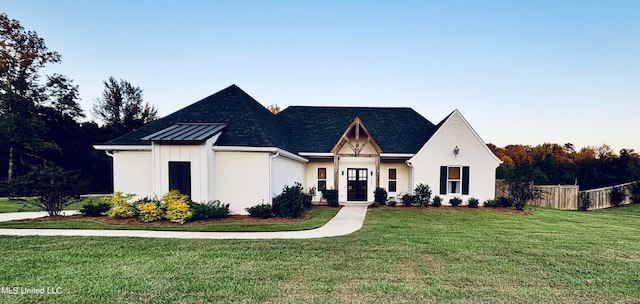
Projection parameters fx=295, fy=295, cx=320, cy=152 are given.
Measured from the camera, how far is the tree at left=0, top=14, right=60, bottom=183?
23.8 metres

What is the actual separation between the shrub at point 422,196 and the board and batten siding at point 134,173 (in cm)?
1293

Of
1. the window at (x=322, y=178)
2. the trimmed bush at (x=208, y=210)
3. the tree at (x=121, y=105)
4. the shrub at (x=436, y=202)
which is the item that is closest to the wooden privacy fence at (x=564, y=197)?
the shrub at (x=436, y=202)

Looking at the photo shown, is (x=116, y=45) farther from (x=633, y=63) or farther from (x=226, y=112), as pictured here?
(x=633, y=63)

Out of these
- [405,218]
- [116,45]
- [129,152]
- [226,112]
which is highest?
[116,45]

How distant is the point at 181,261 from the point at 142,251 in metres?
1.41

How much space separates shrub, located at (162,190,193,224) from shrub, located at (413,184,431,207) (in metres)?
11.2

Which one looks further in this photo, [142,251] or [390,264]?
[142,251]

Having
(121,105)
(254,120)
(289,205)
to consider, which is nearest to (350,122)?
(254,120)

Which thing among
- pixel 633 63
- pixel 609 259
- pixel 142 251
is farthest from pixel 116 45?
pixel 633 63

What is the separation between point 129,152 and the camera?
42.8ft

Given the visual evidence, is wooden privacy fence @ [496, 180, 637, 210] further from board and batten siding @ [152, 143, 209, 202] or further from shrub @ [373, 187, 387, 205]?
board and batten siding @ [152, 143, 209, 202]

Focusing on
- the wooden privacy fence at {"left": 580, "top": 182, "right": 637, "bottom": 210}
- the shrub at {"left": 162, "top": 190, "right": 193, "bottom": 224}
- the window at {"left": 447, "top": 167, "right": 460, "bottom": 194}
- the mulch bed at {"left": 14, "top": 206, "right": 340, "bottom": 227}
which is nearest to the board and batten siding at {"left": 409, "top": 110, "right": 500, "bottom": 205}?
the window at {"left": 447, "top": 167, "right": 460, "bottom": 194}

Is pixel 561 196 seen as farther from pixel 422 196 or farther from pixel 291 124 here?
pixel 291 124

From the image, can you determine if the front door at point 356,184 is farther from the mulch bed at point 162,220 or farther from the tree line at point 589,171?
the tree line at point 589,171
